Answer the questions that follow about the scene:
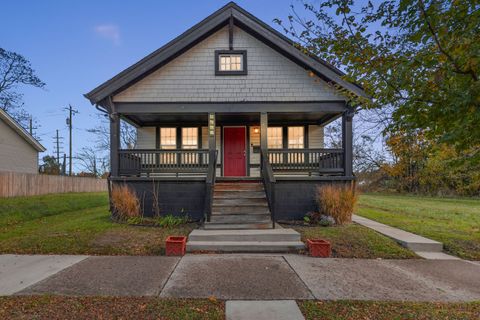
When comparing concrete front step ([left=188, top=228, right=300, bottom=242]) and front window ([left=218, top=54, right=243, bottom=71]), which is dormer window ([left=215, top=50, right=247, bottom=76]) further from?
concrete front step ([left=188, top=228, right=300, bottom=242])

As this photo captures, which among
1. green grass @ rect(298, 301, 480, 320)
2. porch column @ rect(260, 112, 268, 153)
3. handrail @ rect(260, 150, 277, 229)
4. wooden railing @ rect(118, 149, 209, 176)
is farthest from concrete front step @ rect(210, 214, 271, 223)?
green grass @ rect(298, 301, 480, 320)

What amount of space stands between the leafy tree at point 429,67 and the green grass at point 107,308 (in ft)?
9.95

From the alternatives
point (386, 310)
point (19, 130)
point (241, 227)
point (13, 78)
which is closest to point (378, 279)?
point (386, 310)

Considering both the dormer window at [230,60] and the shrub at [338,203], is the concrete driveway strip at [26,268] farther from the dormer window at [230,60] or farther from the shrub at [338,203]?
the dormer window at [230,60]

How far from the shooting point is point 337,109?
945cm

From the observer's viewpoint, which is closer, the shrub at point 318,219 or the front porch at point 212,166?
the shrub at point 318,219

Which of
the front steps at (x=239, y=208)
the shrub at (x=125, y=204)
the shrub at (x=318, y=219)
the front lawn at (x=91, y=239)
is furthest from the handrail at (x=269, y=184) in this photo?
the shrub at (x=125, y=204)

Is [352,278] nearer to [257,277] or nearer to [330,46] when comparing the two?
[257,277]

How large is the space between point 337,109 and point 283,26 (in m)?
4.64

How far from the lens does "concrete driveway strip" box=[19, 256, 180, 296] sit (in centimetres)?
374

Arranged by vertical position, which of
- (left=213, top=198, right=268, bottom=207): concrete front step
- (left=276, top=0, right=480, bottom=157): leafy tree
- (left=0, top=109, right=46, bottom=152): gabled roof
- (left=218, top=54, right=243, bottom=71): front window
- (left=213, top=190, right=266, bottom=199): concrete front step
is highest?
(left=218, top=54, right=243, bottom=71): front window

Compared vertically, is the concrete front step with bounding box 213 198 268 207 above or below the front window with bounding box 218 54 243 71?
below

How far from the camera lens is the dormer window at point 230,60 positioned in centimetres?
974

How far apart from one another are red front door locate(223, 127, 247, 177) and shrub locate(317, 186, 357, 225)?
4.15 meters
